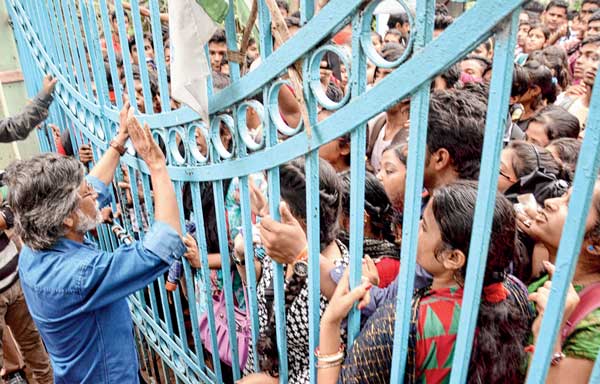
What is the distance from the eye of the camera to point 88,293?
1499 mm

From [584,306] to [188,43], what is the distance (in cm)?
120

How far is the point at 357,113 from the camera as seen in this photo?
3.10 ft

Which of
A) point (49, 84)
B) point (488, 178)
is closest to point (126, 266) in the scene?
point (488, 178)

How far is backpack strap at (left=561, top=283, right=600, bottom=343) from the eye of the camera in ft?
3.55

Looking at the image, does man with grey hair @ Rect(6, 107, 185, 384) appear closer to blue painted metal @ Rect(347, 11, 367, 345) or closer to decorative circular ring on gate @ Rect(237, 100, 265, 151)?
decorative circular ring on gate @ Rect(237, 100, 265, 151)

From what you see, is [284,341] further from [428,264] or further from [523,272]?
[523,272]

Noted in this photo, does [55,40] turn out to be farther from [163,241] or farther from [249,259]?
[249,259]

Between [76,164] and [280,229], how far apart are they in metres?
0.85

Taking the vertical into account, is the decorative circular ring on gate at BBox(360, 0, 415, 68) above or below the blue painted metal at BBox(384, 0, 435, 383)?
above

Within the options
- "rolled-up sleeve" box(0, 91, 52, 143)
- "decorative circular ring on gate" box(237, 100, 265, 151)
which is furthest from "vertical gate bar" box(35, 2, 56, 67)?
"decorative circular ring on gate" box(237, 100, 265, 151)

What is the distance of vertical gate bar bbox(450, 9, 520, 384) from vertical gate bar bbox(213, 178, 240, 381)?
0.87 m

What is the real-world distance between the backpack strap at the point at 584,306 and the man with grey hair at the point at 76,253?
3.74 feet

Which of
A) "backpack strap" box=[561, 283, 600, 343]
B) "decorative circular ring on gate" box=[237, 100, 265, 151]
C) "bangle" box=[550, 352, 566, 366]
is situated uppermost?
"decorative circular ring on gate" box=[237, 100, 265, 151]

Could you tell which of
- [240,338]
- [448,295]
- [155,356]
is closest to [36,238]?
[240,338]
